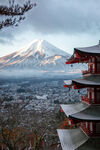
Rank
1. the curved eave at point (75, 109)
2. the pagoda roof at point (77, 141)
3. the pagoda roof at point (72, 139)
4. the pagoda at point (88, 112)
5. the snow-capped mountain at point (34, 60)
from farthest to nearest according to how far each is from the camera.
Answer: the snow-capped mountain at point (34, 60) < the curved eave at point (75, 109) < the pagoda roof at point (72, 139) < the pagoda roof at point (77, 141) < the pagoda at point (88, 112)

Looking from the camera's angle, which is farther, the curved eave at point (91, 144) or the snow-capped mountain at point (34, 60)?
the snow-capped mountain at point (34, 60)

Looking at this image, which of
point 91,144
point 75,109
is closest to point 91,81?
point 75,109

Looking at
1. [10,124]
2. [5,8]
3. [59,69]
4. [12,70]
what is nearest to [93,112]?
[5,8]

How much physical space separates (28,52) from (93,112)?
138m

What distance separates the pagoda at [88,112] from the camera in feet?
26.2

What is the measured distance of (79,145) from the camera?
27.4ft

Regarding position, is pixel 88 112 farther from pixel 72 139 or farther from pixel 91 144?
pixel 72 139

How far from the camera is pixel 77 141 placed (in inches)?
353

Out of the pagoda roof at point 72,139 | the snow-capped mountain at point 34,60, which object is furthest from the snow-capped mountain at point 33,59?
the pagoda roof at point 72,139

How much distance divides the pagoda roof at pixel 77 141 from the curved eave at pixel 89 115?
1.36 meters

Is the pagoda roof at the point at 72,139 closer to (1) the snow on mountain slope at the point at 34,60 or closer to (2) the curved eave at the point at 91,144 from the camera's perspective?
(2) the curved eave at the point at 91,144

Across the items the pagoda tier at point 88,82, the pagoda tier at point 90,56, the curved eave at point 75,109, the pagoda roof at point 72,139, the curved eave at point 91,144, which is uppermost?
the pagoda tier at point 90,56

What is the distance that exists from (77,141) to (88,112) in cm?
176

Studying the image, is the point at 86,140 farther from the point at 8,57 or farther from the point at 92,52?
the point at 8,57
